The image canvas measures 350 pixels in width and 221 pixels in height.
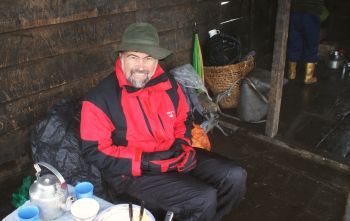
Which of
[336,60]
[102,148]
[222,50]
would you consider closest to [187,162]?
[102,148]

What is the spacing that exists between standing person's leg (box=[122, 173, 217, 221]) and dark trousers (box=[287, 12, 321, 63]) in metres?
4.35

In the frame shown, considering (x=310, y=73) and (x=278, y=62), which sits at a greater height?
(x=278, y=62)

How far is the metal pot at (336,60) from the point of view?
671 cm

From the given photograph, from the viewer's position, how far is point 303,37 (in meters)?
6.00

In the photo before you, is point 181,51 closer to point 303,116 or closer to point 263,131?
point 263,131

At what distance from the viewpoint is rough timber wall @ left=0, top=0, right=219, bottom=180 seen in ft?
8.66

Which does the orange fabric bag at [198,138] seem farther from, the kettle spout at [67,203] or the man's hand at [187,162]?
the kettle spout at [67,203]

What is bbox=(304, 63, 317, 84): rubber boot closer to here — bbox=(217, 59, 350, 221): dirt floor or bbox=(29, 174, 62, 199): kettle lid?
bbox=(217, 59, 350, 221): dirt floor

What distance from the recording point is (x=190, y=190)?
2332 mm

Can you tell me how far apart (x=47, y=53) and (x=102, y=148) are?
3.63 feet

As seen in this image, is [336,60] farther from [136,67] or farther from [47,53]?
[47,53]

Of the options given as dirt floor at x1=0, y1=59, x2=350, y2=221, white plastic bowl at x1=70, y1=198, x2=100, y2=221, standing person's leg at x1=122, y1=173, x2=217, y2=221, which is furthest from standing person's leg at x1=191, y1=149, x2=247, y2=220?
white plastic bowl at x1=70, y1=198, x2=100, y2=221

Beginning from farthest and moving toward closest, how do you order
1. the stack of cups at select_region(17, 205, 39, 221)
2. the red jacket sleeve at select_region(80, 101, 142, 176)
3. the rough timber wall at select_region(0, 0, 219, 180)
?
the rough timber wall at select_region(0, 0, 219, 180) < the red jacket sleeve at select_region(80, 101, 142, 176) < the stack of cups at select_region(17, 205, 39, 221)

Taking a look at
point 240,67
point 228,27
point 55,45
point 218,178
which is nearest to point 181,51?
point 240,67
